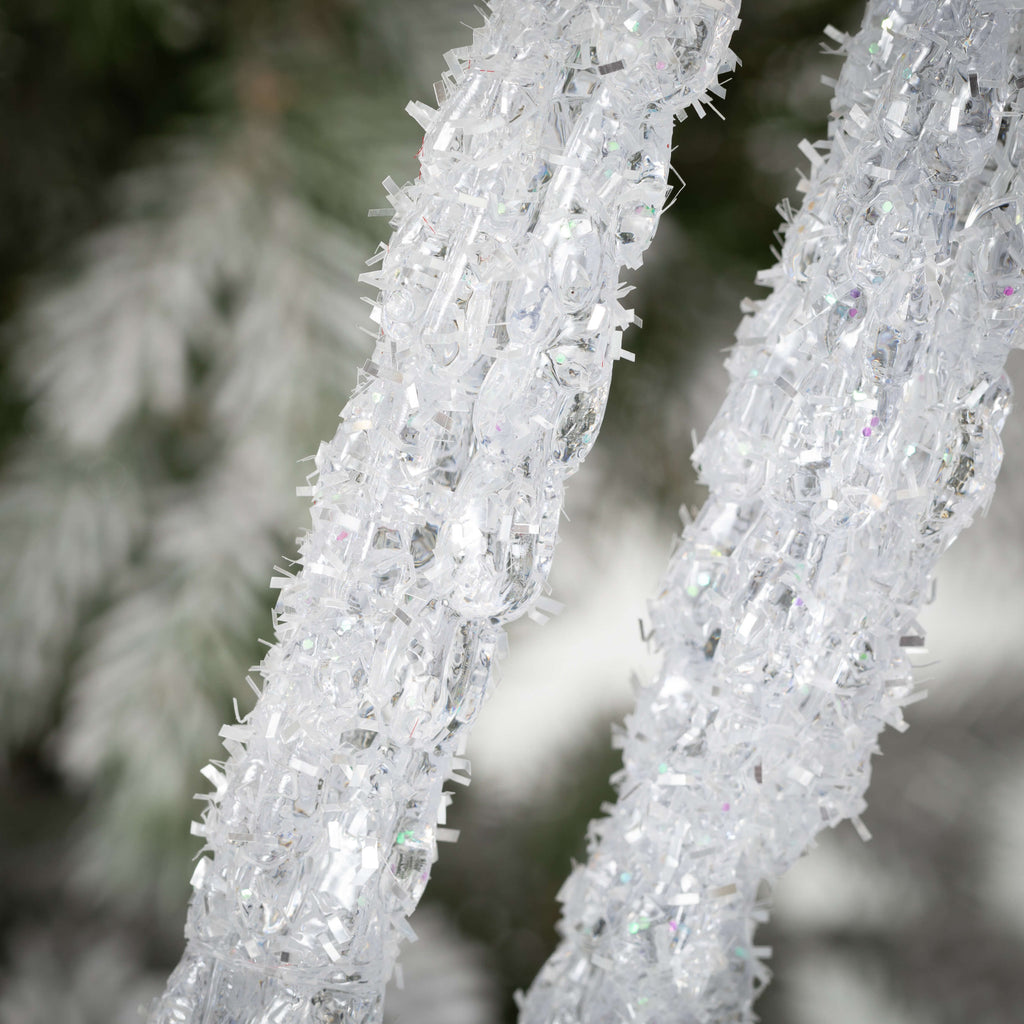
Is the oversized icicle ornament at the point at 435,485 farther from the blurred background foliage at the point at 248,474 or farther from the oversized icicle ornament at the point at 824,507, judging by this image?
the blurred background foliage at the point at 248,474

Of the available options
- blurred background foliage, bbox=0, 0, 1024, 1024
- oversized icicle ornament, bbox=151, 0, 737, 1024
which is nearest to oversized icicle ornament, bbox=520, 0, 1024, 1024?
oversized icicle ornament, bbox=151, 0, 737, 1024

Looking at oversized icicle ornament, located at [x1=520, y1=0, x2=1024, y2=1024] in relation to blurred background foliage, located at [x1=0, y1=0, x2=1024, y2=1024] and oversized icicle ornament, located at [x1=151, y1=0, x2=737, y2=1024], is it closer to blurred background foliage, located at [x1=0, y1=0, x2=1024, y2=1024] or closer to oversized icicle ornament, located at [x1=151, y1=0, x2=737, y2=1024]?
oversized icicle ornament, located at [x1=151, y1=0, x2=737, y2=1024]

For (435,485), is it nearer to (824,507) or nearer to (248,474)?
(824,507)

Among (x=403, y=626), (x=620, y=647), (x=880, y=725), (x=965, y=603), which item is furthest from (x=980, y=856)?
(x=403, y=626)

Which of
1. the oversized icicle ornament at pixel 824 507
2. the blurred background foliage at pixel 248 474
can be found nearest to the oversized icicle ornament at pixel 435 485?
the oversized icicle ornament at pixel 824 507

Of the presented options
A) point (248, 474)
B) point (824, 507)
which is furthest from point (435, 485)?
point (248, 474)

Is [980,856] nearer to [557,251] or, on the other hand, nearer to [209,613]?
[209,613]
